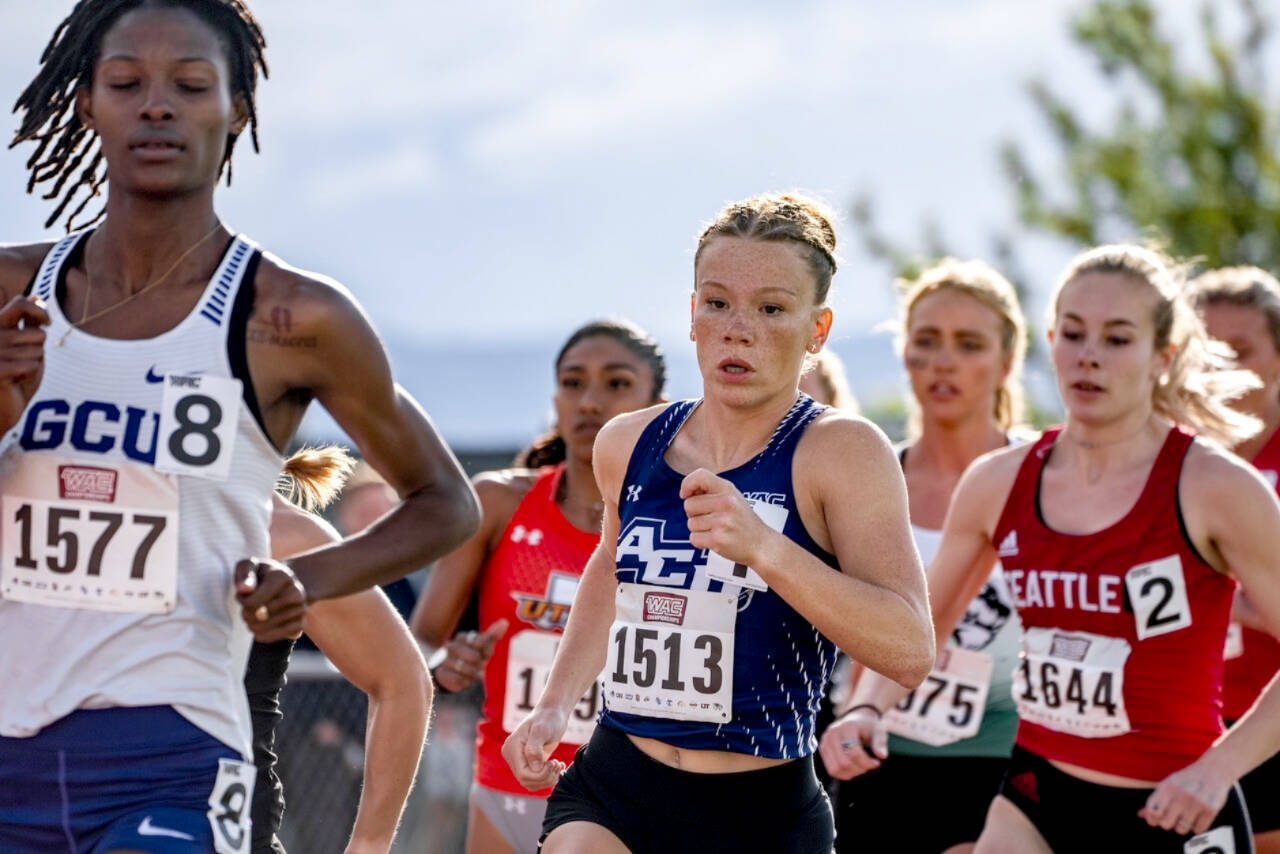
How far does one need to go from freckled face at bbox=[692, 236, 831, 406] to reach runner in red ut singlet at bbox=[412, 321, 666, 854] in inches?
77.2

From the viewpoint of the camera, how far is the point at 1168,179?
1761 centimetres

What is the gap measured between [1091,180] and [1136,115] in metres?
0.78

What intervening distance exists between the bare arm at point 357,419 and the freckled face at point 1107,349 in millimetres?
2163

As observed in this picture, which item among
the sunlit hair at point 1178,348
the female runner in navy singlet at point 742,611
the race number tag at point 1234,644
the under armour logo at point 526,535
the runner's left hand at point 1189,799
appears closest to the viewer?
the female runner in navy singlet at point 742,611

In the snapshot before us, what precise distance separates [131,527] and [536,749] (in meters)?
1.04

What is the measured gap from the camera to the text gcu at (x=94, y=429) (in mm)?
3545

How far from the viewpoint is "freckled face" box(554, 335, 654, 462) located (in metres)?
6.45

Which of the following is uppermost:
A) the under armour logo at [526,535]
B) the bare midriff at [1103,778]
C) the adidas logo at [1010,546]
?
the adidas logo at [1010,546]

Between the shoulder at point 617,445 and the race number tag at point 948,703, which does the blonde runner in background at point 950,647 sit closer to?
the race number tag at point 948,703

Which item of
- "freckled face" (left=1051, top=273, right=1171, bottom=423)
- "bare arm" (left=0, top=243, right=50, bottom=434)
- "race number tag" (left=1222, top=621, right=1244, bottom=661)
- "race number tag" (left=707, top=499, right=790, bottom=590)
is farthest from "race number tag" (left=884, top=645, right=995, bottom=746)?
"bare arm" (left=0, top=243, right=50, bottom=434)

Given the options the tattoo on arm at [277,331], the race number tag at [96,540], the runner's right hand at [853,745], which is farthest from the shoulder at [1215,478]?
the race number tag at [96,540]

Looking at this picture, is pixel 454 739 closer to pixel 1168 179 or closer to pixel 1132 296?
pixel 1132 296

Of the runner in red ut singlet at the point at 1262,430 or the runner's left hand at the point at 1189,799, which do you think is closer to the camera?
the runner's left hand at the point at 1189,799

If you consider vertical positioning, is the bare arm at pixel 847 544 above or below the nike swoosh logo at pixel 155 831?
above
